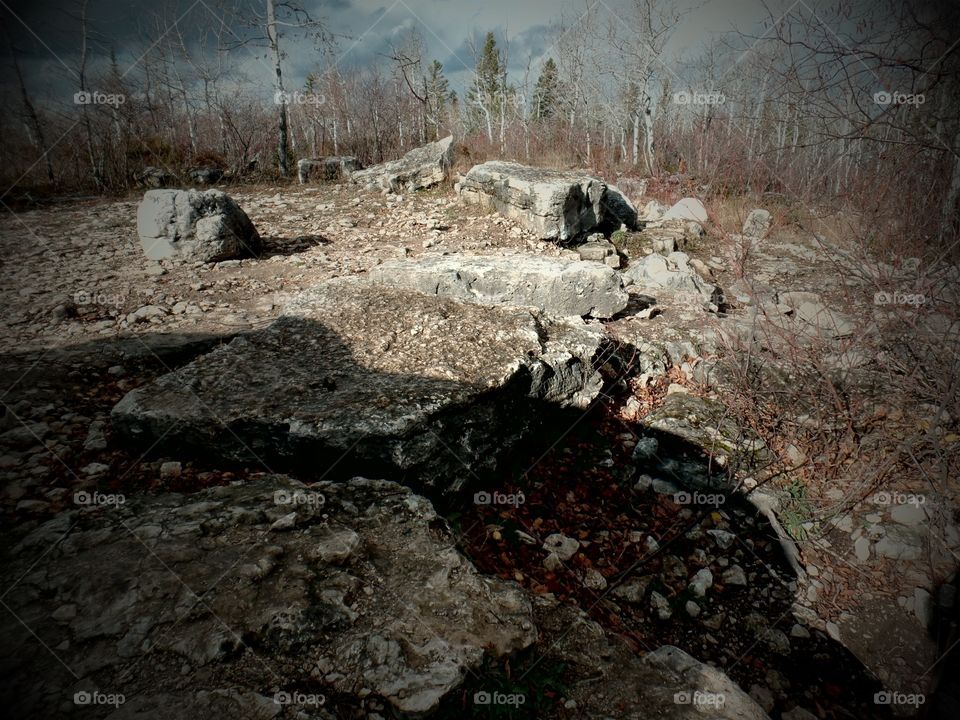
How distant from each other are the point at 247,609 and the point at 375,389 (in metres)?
1.45

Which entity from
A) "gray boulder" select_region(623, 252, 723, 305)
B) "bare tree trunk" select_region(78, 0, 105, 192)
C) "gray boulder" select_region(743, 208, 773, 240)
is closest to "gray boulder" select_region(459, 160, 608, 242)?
"gray boulder" select_region(623, 252, 723, 305)

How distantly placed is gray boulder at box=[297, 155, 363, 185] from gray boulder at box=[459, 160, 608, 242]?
174 inches

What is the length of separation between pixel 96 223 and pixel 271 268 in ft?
13.1

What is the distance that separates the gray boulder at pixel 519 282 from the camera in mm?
4387

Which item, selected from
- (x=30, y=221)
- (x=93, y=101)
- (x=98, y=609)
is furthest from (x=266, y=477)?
(x=93, y=101)

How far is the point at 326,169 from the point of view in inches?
434

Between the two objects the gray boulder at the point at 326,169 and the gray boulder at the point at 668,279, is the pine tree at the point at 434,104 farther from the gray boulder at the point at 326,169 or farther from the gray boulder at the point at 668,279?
the gray boulder at the point at 668,279

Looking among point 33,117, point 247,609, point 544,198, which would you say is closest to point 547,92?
point 544,198

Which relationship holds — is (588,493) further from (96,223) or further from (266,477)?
(96,223)

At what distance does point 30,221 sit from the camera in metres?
7.53

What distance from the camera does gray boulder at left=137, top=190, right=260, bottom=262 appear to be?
232 inches

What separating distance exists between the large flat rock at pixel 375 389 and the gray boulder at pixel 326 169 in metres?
7.94

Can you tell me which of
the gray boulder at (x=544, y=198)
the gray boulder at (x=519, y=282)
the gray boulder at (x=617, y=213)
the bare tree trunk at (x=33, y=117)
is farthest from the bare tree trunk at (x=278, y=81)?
the gray boulder at (x=519, y=282)

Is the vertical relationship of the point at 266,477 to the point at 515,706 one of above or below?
above
